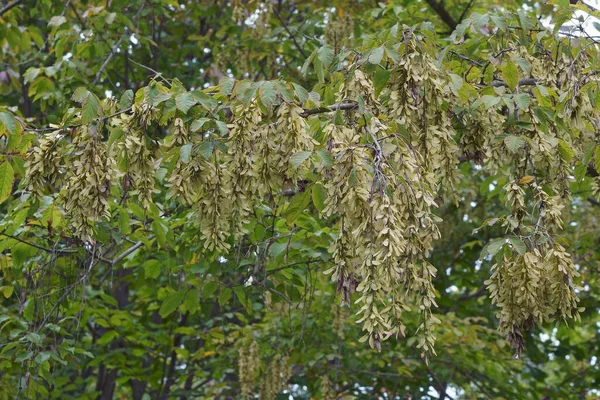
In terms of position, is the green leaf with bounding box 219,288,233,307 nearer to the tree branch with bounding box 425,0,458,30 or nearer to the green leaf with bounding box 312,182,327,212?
the green leaf with bounding box 312,182,327,212

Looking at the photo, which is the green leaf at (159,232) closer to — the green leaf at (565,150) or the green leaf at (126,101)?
the green leaf at (126,101)

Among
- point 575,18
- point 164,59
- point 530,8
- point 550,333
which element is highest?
point 575,18

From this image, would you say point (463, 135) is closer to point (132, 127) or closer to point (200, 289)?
point (132, 127)

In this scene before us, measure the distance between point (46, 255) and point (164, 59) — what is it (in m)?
3.22

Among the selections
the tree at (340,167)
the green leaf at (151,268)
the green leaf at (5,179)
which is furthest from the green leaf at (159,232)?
the green leaf at (5,179)

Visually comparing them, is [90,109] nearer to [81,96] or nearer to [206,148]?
[81,96]

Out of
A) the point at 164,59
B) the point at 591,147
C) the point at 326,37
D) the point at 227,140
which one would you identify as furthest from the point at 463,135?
the point at 164,59

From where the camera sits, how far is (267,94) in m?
2.59

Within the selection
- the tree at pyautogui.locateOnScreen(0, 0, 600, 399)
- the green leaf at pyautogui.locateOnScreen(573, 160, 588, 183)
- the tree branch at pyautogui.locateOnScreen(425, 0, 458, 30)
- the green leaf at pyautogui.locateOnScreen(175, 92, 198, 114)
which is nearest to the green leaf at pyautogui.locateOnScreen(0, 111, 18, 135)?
the tree at pyautogui.locateOnScreen(0, 0, 600, 399)

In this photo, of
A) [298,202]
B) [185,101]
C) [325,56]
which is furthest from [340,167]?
[325,56]

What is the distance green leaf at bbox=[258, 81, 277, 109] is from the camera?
8.46ft

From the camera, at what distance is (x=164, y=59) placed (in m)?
6.73

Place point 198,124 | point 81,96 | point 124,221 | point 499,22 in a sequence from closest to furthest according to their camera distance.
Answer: point 198,124 → point 81,96 → point 499,22 → point 124,221

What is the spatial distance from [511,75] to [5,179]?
1905 millimetres
